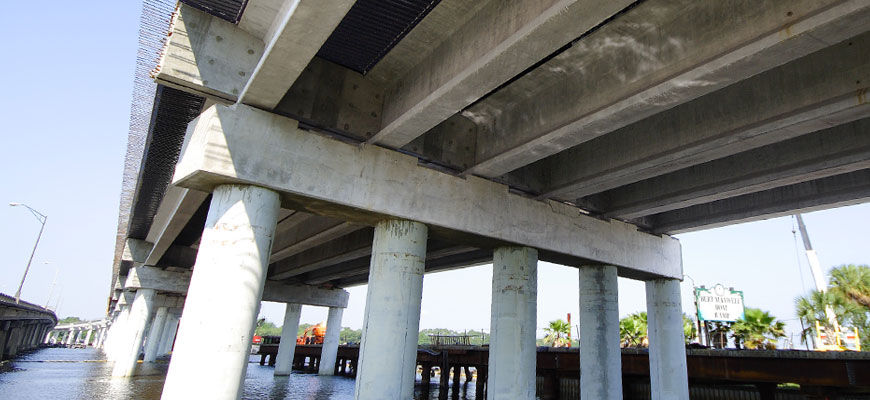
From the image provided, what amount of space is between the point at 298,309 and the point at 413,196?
28.8 m

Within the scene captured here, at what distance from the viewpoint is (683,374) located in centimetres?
1538

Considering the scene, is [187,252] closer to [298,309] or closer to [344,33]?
[298,309]

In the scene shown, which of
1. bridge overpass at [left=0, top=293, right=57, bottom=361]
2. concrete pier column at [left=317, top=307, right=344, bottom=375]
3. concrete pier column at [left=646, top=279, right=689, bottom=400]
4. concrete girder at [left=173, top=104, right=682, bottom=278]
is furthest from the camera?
concrete pier column at [left=317, top=307, right=344, bottom=375]

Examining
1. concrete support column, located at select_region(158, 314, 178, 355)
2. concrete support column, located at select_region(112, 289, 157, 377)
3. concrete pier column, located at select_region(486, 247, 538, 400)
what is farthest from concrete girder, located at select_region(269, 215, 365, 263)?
concrete support column, located at select_region(158, 314, 178, 355)

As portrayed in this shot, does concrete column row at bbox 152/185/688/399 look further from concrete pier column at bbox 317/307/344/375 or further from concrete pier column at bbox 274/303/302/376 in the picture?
concrete pier column at bbox 274/303/302/376

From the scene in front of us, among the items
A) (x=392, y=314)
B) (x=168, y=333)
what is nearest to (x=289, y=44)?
(x=392, y=314)

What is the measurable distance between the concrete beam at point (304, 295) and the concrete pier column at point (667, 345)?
2562cm

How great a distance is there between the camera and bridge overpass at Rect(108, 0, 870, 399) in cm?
720

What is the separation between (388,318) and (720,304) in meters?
27.8

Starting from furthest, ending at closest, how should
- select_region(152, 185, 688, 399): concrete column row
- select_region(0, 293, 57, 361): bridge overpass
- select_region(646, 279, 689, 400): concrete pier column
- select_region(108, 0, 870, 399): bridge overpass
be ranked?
1. select_region(0, 293, 57, 361): bridge overpass
2. select_region(646, 279, 689, 400): concrete pier column
3. select_region(152, 185, 688, 399): concrete column row
4. select_region(108, 0, 870, 399): bridge overpass

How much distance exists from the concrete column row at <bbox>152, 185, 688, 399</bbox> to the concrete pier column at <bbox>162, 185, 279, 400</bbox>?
2cm

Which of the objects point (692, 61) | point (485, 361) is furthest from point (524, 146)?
point (485, 361)

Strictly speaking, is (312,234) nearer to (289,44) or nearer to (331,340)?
(289,44)

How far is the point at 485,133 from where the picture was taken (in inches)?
466
